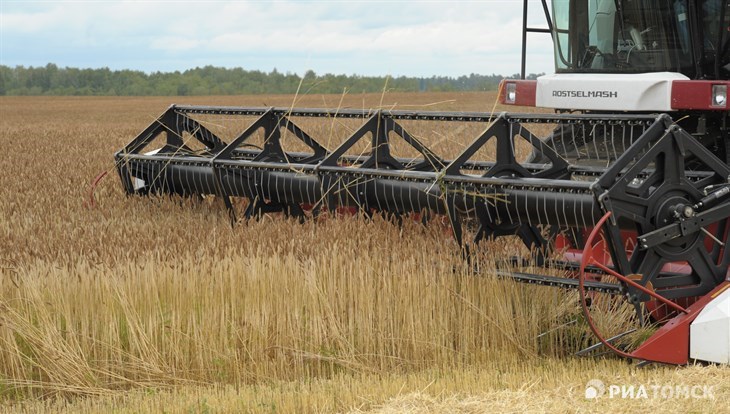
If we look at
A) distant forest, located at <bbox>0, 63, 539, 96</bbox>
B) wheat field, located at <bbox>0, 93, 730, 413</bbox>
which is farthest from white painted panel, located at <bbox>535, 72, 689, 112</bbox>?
distant forest, located at <bbox>0, 63, 539, 96</bbox>

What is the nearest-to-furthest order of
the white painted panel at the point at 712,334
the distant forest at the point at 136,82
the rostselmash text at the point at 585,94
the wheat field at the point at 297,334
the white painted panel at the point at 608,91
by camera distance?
1. the wheat field at the point at 297,334
2. the white painted panel at the point at 712,334
3. the white painted panel at the point at 608,91
4. the rostselmash text at the point at 585,94
5. the distant forest at the point at 136,82

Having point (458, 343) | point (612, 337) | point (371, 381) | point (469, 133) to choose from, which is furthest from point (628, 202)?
point (469, 133)

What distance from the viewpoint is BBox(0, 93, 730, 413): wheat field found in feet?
12.8

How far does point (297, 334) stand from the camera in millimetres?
4363

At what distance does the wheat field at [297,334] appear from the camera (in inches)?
153

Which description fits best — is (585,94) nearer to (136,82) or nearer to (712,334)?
(712,334)

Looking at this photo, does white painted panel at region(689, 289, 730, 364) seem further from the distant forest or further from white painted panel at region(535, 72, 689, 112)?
the distant forest

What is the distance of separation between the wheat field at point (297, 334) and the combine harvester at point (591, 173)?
228 mm

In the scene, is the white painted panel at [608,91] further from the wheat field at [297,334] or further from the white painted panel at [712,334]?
the white painted panel at [712,334]

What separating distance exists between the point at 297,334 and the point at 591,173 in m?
2.10

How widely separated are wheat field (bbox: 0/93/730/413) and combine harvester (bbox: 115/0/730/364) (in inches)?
9.0

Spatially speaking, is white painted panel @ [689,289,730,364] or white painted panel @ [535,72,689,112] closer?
white painted panel @ [689,289,730,364]

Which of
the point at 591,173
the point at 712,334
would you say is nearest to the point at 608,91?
the point at 591,173

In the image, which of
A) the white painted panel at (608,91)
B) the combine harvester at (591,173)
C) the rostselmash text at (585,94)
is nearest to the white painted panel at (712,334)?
the combine harvester at (591,173)
